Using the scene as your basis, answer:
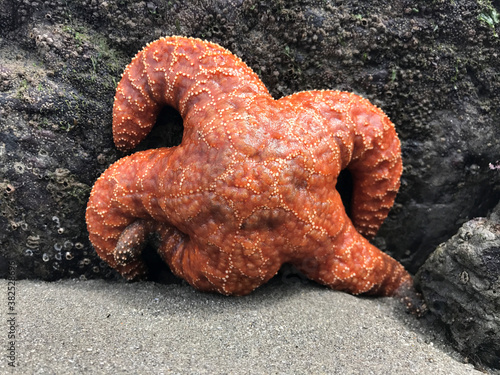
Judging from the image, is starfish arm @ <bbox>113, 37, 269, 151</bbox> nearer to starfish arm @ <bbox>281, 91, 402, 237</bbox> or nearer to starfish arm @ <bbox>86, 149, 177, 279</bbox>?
starfish arm @ <bbox>86, 149, 177, 279</bbox>

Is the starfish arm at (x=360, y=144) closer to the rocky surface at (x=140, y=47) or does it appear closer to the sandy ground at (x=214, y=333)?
the rocky surface at (x=140, y=47)

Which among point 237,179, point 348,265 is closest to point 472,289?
point 348,265

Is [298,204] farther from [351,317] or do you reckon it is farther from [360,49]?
[360,49]

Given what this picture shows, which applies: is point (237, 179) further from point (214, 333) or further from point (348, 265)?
point (348, 265)

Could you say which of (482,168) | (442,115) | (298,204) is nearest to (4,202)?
(298,204)

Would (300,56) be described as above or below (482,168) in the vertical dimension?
above

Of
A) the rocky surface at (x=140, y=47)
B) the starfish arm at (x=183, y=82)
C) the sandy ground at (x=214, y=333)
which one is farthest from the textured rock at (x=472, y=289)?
the starfish arm at (x=183, y=82)

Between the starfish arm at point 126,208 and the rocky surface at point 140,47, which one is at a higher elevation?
the rocky surface at point 140,47
